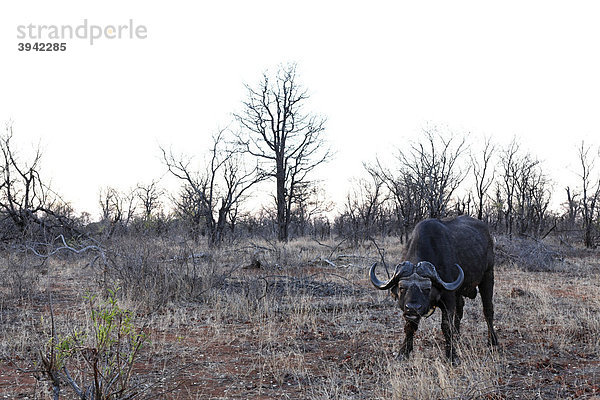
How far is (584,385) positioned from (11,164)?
25.7 meters

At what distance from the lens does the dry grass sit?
473cm

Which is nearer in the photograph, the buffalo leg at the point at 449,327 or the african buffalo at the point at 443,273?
the african buffalo at the point at 443,273

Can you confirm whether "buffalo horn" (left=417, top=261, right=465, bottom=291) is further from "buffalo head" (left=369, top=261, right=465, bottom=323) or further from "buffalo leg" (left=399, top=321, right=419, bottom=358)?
"buffalo leg" (left=399, top=321, right=419, bottom=358)

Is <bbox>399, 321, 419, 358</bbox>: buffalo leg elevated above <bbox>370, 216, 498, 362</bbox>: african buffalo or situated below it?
below

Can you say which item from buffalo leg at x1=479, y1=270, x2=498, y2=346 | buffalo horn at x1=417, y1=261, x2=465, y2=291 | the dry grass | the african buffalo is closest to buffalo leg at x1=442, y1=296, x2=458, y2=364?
the african buffalo

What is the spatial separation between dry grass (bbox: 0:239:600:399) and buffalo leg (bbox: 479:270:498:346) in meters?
0.16

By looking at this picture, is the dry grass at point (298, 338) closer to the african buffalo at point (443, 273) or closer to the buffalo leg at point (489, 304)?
the buffalo leg at point (489, 304)

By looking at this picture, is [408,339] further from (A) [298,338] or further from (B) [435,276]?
(A) [298,338]

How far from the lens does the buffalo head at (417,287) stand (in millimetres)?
5191

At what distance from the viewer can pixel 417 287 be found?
5312 mm

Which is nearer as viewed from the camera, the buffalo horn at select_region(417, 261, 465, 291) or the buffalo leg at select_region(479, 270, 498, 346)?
the buffalo horn at select_region(417, 261, 465, 291)

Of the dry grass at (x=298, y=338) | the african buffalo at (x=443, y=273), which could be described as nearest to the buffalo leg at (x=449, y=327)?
the african buffalo at (x=443, y=273)

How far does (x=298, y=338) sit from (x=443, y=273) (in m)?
2.36

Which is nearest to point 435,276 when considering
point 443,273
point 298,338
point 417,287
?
point 417,287
